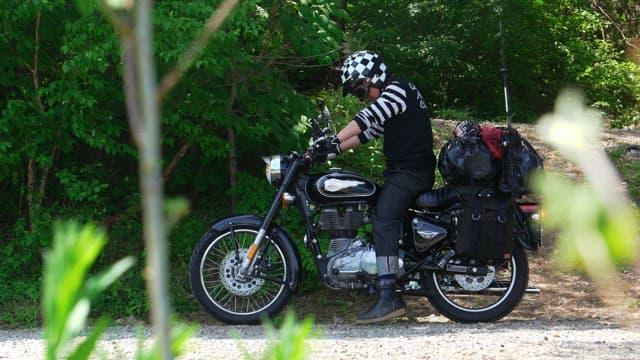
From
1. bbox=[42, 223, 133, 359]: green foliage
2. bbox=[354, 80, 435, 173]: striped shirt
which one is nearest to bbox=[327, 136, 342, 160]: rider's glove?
bbox=[354, 80, 435, 173]: striped shirt

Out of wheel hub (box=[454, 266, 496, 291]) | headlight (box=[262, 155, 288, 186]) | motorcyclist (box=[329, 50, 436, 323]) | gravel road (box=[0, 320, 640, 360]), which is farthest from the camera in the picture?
headlight (box=[262, 155, 288, 186])

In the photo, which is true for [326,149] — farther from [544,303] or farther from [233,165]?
[544,303]

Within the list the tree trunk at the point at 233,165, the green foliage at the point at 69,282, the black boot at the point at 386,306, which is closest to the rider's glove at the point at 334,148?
the black boot at the point at 386,306

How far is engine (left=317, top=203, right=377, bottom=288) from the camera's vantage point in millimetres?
7734

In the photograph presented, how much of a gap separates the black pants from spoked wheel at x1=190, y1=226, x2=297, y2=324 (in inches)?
26.1

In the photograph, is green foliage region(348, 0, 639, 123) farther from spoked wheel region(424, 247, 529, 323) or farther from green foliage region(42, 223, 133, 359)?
green foliage region(42, 223, 133, 359)

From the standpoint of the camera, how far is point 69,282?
1.12 m

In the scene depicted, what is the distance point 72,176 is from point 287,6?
2.37 meters

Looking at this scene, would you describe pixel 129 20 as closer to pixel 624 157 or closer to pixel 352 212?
pixel 352 212

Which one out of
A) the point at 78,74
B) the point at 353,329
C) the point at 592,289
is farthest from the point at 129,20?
the point at 592,289

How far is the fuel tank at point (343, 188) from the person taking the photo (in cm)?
767

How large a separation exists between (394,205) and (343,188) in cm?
41

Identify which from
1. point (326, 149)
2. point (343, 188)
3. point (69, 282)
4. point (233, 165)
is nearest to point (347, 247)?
point (343, 188)

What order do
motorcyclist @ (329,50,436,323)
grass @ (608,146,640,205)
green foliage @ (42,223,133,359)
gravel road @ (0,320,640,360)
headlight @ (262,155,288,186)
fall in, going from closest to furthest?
green foliage @ (42,223,133,359) < gravel road @ (0,320,640,360) < motorcyclist @ (329,50,436,323) < headlight @ (262,155,288,186) < grass @ (608,146,640,205)
